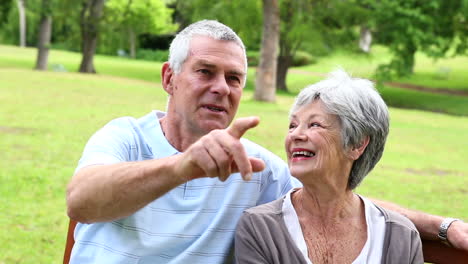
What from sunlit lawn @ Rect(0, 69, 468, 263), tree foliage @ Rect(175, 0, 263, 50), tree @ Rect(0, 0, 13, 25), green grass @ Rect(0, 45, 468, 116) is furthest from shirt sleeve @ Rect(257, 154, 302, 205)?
tree @ Rect(0, 0, 13, 25)

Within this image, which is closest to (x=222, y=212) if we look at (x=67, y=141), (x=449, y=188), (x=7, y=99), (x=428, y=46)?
(x=449, y=188)

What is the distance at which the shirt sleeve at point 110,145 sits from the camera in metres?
2.64

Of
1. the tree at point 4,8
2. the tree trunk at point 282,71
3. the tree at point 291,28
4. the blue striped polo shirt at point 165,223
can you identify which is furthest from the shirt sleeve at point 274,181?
the tree trunk at point 282,71

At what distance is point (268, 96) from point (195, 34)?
20.0m

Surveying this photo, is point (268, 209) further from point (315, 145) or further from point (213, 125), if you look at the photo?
point (213, 125)

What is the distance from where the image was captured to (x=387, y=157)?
523 inches

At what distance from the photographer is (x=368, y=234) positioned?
2.97 metres

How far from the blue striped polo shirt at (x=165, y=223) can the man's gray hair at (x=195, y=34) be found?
15.4 inches

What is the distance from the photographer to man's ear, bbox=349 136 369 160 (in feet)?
9.78

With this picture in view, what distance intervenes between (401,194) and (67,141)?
573 centimetres

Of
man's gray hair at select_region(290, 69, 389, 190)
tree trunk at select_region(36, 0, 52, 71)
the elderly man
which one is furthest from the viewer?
tree trunk at select_region(36, 0, 52, 71)

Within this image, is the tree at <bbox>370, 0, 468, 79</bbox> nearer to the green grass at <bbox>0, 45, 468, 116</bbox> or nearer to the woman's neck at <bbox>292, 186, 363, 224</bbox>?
the green grass at <bbox>0, 45, 468, 116</bbox>

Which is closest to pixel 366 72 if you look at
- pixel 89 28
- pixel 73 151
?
pixel 89 28

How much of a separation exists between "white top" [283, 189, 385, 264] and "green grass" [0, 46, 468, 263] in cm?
367
